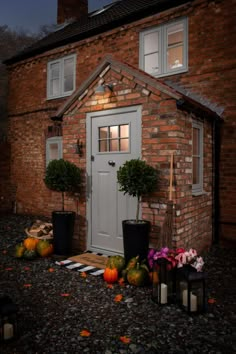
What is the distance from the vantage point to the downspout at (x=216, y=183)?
628 centimetres

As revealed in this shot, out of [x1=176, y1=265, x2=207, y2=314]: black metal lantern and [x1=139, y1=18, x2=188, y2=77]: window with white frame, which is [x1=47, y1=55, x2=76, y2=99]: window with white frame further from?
[x1=176, y1=265, x2=207, y2=314]: black metal lantern

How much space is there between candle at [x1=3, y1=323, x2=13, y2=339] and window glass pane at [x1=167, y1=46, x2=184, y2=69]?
20.6 feet

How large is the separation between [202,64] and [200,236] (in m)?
3.69

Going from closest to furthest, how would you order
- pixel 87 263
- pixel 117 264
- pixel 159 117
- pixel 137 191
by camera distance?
pixel 117 264
pixel 137 191
pixel 159 117
pixel 87 263

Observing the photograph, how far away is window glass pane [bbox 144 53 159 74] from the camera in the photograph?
24.1 feet

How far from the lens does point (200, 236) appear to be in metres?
5.70

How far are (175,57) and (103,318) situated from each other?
6055 mm

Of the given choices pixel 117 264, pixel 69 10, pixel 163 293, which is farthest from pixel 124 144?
pixel 69 10

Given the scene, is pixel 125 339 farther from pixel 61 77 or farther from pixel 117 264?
pixel 61 77

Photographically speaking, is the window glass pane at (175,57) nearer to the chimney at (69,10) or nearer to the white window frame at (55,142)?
the white window frame at (55,142)

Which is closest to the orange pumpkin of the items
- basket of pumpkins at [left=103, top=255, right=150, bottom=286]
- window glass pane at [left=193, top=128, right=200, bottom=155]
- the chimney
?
basket of pumpkins at [left=103, top=255, right=150, bottom=286]

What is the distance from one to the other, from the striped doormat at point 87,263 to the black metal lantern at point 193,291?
160 centimetres

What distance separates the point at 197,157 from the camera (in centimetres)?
580

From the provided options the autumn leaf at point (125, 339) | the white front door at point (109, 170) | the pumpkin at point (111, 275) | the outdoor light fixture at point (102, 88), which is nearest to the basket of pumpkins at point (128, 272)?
the pumpkin at point (111, 275)
